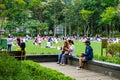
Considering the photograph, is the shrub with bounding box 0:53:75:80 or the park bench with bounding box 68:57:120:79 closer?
the shrub with bounding box 0:53:75:80

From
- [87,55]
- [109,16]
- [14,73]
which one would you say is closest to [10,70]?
[14,73]

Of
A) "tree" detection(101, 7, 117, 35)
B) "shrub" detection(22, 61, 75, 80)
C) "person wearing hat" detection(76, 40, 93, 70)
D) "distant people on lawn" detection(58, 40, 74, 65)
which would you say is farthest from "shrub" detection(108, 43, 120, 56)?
"tree" detection(101, 7, 117, 35)

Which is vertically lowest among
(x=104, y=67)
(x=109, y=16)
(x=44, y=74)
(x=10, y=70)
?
(x=104, y=67)

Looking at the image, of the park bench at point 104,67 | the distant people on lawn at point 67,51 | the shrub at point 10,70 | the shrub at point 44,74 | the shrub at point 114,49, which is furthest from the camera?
the shrub at point 114,49

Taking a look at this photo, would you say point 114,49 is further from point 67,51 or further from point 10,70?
point 10,70

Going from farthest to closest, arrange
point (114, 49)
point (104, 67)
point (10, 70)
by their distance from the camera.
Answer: point (114, 49) → point (104, 67) → point (10, 70)

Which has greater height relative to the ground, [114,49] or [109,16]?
[109,16]

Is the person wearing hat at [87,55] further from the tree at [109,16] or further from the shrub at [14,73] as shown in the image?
the tree at [109,16]

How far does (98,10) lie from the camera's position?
74562mm

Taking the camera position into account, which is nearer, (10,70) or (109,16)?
(10,70)

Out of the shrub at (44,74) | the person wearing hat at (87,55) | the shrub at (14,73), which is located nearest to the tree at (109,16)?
the person wearing hat at (87,55)

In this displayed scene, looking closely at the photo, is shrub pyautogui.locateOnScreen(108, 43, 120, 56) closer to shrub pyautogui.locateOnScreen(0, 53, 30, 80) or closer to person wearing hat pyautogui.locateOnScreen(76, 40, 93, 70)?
person wearing hat pyautogui.locateOnScreen(76, 40, 93, 70)

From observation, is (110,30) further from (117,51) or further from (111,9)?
(117,51)

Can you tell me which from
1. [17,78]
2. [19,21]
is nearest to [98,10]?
[19,21]
